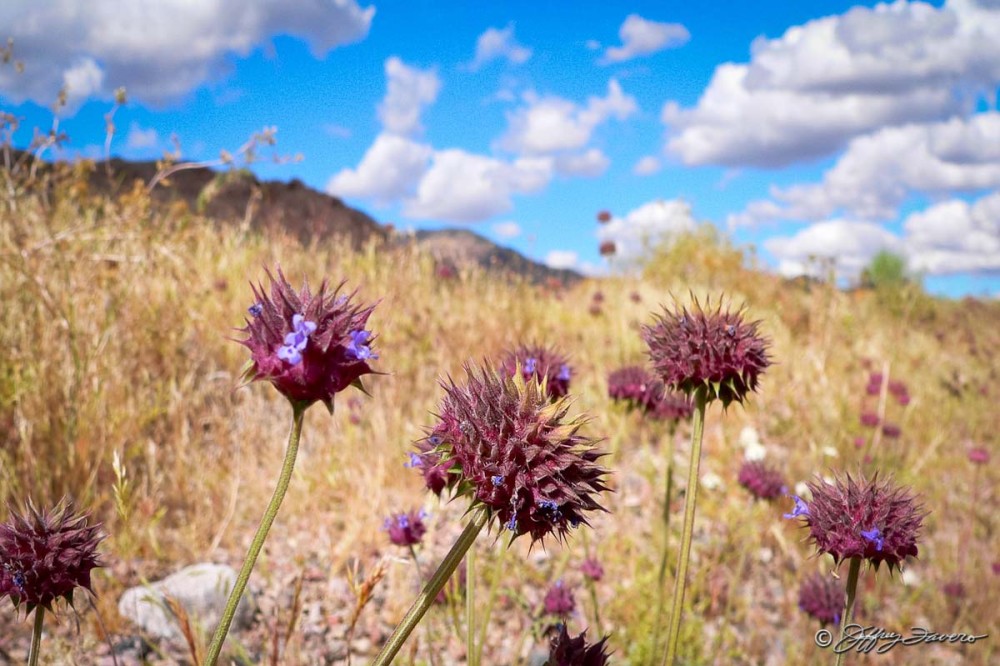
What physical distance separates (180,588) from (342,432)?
90.7 inches

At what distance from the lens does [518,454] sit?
132 centimetres

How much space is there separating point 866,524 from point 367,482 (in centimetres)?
371

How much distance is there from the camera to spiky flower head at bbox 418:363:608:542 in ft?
4.26

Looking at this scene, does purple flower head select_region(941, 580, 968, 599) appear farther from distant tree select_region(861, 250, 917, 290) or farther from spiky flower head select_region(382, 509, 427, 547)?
distant tree select_region(861, 250, 917, 290)

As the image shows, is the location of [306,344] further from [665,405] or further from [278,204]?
[278,204]

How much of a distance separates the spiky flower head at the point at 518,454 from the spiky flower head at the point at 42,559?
0.97m

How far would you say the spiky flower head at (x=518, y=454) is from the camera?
1300 mm

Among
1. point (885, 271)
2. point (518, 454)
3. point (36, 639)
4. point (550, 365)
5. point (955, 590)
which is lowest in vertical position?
point (955, 590)

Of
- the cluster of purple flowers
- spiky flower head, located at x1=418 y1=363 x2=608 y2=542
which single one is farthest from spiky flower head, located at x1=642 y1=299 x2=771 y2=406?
the cluster of purple flowers

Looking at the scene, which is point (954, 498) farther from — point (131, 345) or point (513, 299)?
point (131, 345)

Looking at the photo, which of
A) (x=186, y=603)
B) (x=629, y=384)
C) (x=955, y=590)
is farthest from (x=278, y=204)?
(x=955, y=590)

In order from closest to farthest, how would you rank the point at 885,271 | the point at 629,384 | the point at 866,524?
the point at 866,524 → the point at 629,384 → the point at 885,271

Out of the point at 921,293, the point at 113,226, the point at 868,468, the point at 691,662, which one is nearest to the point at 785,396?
the point at 868,468

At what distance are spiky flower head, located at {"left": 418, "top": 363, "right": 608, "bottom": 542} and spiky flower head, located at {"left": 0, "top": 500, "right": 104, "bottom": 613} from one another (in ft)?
3.20
